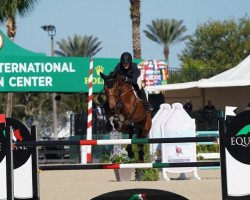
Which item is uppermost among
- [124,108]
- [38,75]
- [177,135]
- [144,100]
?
[38,75]

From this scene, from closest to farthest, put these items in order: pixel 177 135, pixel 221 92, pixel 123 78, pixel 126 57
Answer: pixel 126 57 < pixel 123 78 < pixel 177 135 < pixel 221 92

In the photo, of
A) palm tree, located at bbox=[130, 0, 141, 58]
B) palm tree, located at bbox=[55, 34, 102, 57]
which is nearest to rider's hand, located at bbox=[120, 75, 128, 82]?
palm tree, located at bbox=[130, 0, 141, 58]

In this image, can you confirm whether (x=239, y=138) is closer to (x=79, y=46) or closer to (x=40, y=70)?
(x=40, y=70)

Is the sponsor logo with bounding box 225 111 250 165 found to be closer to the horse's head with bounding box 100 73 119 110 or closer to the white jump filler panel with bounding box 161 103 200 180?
the horse's head with bounding box 100 73 119 110

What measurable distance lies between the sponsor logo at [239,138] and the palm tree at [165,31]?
71.9m

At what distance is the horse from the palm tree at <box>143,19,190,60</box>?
6680cm

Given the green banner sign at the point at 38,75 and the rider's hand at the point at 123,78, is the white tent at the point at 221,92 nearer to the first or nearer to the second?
the green banner sign at the point at 38,75

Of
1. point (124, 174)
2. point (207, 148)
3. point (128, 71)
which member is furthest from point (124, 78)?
point (207, 148)

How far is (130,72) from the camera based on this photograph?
44.4 ft

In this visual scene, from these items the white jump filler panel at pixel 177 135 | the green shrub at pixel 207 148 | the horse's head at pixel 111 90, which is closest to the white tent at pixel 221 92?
the green shrub at pixel 207 148

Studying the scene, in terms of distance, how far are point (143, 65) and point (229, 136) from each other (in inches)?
907

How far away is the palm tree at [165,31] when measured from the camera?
8031cm

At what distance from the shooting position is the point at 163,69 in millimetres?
32250

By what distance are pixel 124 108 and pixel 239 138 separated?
16.0 feet
